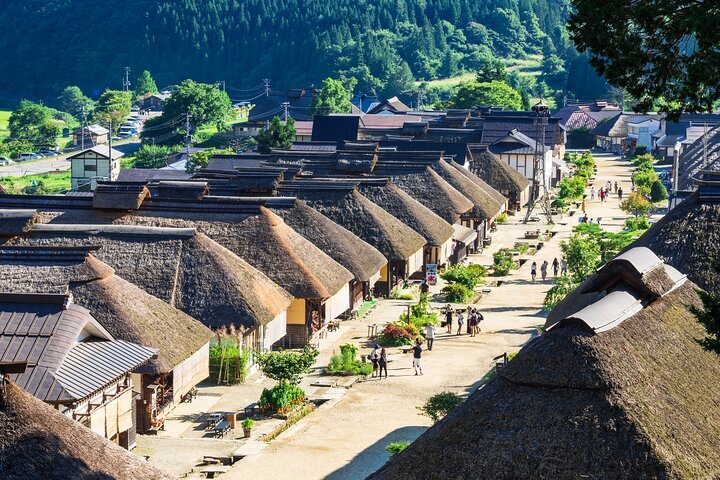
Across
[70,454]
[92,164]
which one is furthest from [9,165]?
[70,454]

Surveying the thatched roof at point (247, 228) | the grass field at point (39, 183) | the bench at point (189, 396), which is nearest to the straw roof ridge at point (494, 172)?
the grass field at point (39, 183)

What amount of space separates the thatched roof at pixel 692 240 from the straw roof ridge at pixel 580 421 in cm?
669

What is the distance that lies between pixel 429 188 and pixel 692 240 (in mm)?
29009

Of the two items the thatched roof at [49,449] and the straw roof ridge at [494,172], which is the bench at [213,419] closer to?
the thatched roof at [49,449]

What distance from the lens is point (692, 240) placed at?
27.4 meters

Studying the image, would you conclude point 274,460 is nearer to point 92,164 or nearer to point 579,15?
point 579,15

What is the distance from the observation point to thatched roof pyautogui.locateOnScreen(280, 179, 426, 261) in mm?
46625

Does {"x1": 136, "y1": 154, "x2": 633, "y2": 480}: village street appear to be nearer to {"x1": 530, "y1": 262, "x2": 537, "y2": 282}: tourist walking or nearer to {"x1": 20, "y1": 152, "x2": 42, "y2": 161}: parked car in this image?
{"x1": 530, "y1": 262, "x2": 537, "y2": 282}: tourist walking

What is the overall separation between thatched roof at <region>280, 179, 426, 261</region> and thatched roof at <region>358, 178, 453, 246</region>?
3.63ft

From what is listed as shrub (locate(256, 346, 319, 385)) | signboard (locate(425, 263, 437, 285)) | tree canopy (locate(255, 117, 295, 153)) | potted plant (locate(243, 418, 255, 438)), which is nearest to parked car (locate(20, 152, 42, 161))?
tree canopy (locate(255, 117, 295, 153))

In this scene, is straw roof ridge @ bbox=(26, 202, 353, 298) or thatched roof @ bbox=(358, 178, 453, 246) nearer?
straw roof ridge @ bbox=(26, 202, 353, 298)

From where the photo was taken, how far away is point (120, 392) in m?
27.0

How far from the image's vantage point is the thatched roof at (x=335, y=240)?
4231 cm

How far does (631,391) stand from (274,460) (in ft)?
38.9
